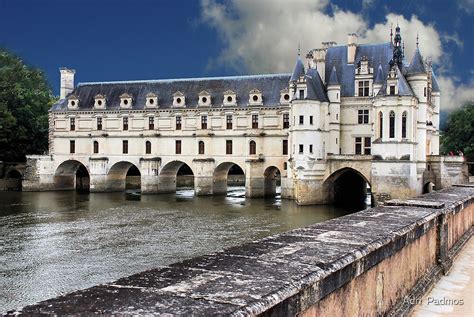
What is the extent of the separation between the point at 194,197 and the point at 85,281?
29797 millimetres

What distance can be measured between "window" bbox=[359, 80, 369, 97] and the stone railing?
33.7 metres

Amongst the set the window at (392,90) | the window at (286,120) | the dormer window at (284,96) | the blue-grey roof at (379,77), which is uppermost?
the blue-grey roof at (379,77)

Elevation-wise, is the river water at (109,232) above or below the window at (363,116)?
below

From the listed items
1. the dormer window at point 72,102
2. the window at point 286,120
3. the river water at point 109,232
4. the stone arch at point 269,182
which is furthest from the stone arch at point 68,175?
the window at point 286,120

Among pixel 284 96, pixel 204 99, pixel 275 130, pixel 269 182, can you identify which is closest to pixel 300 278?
pixel 275 130

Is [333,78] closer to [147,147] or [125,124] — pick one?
[147,147]

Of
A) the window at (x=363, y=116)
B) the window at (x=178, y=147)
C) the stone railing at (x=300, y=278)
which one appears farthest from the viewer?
the window at (x=178, y=147)

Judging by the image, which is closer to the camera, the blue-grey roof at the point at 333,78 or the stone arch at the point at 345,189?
the stone arch at the point at 345,189

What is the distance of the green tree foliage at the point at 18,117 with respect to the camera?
171 ft

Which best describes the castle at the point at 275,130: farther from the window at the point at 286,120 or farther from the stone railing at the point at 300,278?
the stone railing at the point at 300,278

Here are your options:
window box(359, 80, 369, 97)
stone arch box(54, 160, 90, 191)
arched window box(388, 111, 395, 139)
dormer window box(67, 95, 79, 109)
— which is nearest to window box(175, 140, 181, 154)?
stone arch box(54, 160, 90, 191)

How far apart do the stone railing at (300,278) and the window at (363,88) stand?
3366 centimetres

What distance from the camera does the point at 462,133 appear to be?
5700 centimetres

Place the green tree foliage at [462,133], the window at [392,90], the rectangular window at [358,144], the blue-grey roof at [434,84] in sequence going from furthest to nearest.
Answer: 1. the green tree foliage at [462,133]
2. the blue-grey roof at [434,84]
3. the rectangular window at [358,144]
4. the window at [392,90]
